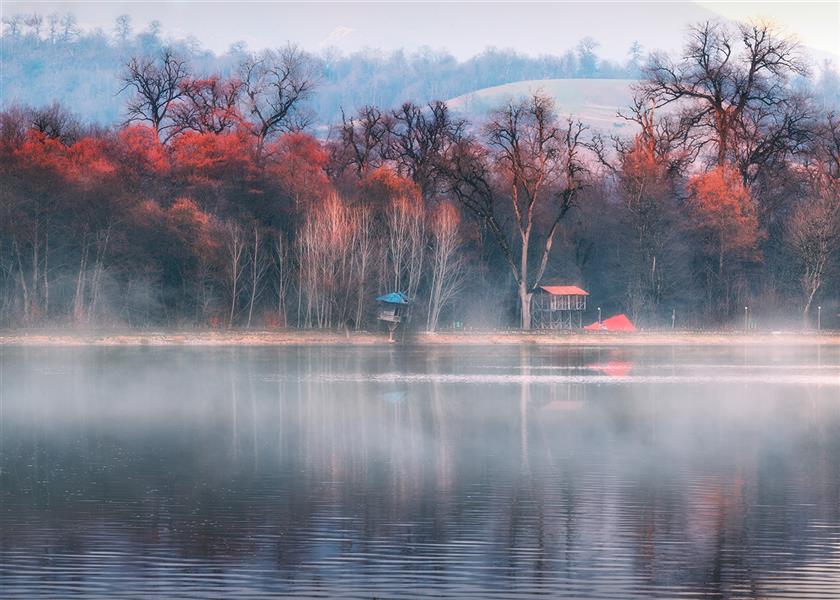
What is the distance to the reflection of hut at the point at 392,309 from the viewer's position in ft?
249

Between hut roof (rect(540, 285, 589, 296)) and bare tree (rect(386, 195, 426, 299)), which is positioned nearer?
bare tree (rect(386, 195, 426, 299))

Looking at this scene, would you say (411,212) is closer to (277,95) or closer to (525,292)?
(525,292)

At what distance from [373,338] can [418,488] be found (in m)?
49.8

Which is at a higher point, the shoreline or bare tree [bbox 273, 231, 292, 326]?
bare tree [bbox 273, 231, 292, 326]

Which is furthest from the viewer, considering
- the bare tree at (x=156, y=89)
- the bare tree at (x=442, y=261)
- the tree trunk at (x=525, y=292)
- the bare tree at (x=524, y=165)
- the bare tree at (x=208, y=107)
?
the bare tree at (x=156, y=89)

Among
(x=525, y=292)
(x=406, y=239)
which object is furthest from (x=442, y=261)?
(x=525, y=292)

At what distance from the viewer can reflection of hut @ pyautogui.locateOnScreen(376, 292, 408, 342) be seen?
75.8 meters

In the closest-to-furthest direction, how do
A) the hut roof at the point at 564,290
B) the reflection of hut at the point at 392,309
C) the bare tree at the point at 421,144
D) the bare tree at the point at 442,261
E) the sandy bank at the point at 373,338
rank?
the sandy bank at the point at 373,338 → the reflection of hut at the point at 392,309 → the bare tree at the point at 442,261 → the hut roof at the point at 564,290 → the bare tree at the point at 421,144

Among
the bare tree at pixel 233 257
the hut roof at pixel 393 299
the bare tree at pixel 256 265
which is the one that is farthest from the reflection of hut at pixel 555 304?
the bare tree at pixel 233 257

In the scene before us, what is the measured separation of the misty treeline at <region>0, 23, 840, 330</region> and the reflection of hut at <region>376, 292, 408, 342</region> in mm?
1290

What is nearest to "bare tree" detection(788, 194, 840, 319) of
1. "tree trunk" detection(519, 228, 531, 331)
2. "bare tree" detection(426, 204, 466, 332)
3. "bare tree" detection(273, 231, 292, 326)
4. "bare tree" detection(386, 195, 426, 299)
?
"tree trunk" detection(519, 228, 531, 331)

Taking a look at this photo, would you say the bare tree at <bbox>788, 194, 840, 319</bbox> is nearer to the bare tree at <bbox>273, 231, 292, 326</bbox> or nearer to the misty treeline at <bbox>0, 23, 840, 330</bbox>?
the misty treeline at <bbox>0, 23, 840, 330</bbox>

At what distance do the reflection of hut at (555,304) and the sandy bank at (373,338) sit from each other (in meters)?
4.98

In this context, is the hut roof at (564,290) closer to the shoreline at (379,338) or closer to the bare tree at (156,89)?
the shoreline at (379,338)
